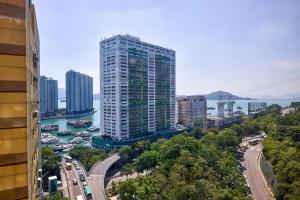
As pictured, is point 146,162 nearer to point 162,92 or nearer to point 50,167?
point 50,167

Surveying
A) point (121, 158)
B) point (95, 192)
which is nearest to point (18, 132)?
point (95, 192)

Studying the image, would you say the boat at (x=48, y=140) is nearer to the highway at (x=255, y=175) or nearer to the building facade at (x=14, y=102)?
the highway at (x=255, y=175)

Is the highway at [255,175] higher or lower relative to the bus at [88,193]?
lower

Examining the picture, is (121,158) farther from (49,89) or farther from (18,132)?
(49,89)

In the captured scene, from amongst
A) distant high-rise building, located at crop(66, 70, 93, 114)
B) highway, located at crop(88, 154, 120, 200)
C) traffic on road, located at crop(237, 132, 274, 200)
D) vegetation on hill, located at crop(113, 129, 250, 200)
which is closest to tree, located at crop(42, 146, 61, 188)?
highway, located at crop(88, 154, 120, 200)

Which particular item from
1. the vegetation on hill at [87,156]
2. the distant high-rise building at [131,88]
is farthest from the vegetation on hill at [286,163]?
Answer: the vegetation on hill at [87,156]

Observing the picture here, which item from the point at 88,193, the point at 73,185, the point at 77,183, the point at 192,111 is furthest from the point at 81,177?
the point at 192,111
